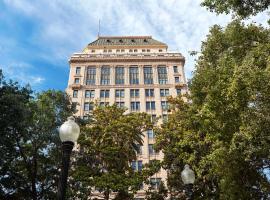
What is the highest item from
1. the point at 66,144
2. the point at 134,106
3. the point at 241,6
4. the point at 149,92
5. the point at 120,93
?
the point at 149,92

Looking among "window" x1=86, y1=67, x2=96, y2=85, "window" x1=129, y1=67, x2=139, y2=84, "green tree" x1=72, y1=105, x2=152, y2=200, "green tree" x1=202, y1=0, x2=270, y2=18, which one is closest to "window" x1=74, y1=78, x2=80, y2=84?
"window" x1=86, y1=67, x2=96, y2=85

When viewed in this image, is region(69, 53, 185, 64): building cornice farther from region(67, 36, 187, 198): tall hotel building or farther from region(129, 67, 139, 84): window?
region(129, 67, 139, 84): window

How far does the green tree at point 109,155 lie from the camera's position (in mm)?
21875

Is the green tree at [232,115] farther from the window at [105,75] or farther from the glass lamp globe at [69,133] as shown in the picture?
the window at [105,75]

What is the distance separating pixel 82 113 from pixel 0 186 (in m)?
45.4

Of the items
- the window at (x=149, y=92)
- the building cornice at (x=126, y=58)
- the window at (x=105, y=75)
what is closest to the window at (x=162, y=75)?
the building cornice at (x=126, y=58)

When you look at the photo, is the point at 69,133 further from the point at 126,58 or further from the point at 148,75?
the point at 126,58

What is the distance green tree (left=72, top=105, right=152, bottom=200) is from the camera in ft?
71.8

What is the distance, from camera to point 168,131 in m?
25.0

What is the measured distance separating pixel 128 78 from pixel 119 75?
83.6 inches

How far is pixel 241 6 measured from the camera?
15195mm

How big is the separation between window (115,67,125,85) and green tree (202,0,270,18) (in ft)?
187

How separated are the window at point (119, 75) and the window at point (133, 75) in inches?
59.3

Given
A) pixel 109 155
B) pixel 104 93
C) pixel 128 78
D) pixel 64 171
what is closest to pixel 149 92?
pixel 128 78
